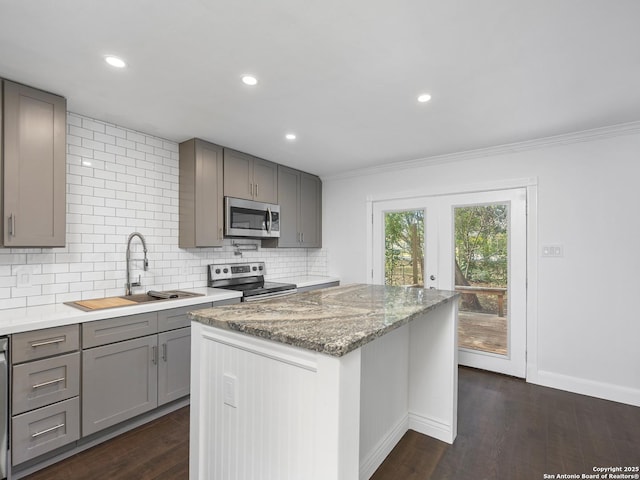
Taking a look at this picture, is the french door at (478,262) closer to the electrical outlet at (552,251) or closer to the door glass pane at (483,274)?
the door glass pane at (483,274)

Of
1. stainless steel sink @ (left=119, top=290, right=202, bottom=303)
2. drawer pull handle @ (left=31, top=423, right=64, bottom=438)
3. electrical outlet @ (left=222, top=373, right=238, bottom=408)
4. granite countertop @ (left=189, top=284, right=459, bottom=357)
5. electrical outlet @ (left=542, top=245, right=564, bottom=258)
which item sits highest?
electrical outlet @ (left=542, top=245, right=564, bottom=258)

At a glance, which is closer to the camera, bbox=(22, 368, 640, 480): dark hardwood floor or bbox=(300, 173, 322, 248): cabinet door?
bbox=(22, 368, 640, 480): dark hardwood floor

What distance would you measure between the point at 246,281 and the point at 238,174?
4.15ft

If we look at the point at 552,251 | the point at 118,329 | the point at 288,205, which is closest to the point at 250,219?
the point at 288,205

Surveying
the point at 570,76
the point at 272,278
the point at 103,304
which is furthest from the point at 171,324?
the point at 570,76

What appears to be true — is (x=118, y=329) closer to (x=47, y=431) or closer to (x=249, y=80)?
(x=47, y=431)

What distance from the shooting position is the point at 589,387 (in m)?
2.98

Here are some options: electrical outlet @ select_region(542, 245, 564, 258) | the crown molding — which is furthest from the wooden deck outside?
the crown molding

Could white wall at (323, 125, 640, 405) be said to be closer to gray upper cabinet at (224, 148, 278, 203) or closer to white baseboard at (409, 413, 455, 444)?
white baseboard at (409, 413, 455, 444)

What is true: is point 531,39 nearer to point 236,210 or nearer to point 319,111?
point 319,111

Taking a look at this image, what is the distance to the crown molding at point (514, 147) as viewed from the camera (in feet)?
9.45

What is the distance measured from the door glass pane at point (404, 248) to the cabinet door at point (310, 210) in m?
1.01

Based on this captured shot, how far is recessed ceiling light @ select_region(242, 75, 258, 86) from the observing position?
6.84ft

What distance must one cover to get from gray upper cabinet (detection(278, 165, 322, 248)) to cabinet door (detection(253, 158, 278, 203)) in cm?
10
